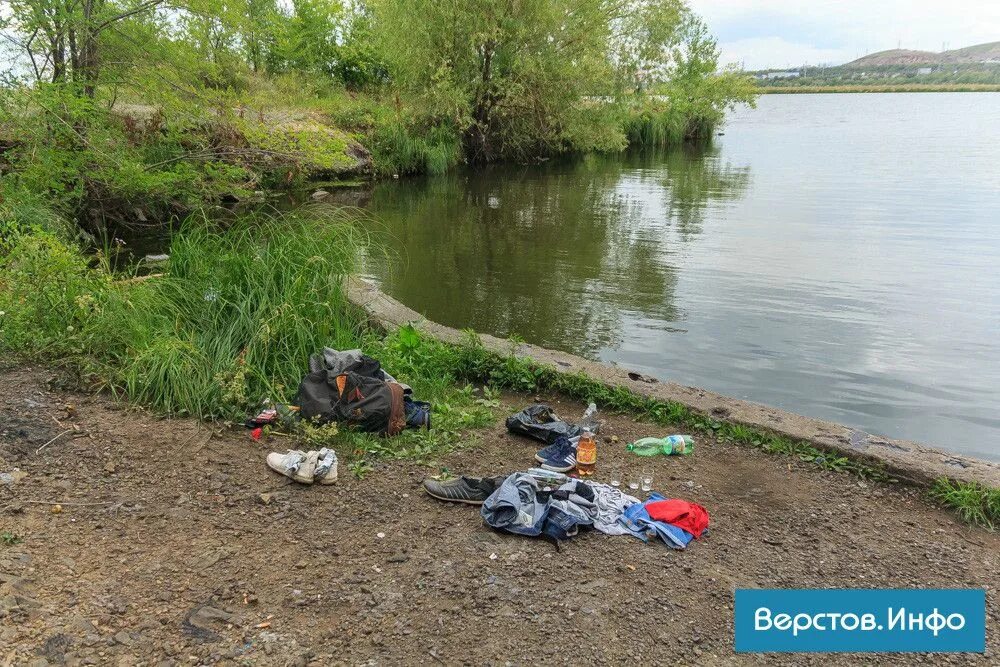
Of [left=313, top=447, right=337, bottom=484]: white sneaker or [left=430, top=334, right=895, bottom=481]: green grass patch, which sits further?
[left=430, top=334, right=895, bottom=481]: green grass patch

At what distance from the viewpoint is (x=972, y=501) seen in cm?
385

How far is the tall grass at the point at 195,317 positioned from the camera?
4.59 m

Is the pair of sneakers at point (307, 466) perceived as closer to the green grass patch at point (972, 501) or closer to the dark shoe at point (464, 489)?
the dark shoe at point (464, 489)

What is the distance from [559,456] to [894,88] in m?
120

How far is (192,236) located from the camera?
6.11m

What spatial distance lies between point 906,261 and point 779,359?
16.7ft

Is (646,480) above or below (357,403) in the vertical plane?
below

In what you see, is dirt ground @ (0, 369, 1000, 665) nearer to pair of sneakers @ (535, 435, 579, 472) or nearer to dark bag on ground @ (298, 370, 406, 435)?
pair of sneakers @ (535, 435, 579, 472)

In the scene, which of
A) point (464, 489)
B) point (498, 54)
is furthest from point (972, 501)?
point (498, 54)

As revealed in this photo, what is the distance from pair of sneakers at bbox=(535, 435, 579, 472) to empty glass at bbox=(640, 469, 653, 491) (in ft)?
1.34

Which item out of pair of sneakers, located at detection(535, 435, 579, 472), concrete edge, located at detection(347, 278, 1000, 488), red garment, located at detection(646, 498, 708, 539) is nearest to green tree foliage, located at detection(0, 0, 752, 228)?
concrete edge, located at detection(347, 278, 1000, 488)

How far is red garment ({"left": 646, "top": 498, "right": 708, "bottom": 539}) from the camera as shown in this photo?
3604mm

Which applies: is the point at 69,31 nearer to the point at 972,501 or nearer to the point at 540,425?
the point at 540,425

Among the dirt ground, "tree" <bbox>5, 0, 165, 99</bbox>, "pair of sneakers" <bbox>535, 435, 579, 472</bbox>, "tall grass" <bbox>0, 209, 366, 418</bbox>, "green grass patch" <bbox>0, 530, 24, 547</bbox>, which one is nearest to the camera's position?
the dirt ground
